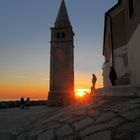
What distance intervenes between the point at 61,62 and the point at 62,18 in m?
8.09

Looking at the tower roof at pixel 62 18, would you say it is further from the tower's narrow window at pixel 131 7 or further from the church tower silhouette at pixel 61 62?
the tower's narrow window at pixel 131 7

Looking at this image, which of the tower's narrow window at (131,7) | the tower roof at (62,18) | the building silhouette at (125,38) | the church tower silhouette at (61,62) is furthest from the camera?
the tower roof at (62,18)

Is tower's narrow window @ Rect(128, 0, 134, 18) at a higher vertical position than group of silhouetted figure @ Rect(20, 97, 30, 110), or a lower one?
higher

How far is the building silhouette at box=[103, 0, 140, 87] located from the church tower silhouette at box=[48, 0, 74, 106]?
2373 cm

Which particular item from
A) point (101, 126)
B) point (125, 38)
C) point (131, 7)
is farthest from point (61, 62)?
point (101, 126)

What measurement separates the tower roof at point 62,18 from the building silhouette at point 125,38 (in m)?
26.3

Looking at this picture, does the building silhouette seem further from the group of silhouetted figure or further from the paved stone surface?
the group of silhouetted figure

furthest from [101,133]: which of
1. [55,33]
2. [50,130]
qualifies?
[55,33]

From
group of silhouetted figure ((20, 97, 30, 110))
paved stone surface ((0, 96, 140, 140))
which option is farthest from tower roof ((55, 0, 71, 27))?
paved stone surface ((0, 96, 140, 140))

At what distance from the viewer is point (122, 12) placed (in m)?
15.5

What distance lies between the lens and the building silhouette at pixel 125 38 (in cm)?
1166

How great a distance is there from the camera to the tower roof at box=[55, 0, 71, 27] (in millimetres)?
44250

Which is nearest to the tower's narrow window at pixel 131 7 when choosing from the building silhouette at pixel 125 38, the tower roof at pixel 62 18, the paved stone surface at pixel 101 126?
the building silhouette at pixel 125 38

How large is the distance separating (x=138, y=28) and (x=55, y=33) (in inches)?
1332
